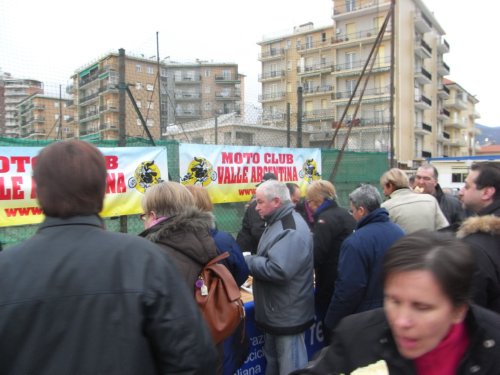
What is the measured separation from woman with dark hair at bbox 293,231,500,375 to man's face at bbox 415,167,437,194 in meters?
4.25

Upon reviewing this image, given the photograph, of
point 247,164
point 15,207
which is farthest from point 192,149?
point 15,207

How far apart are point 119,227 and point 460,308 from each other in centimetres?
480

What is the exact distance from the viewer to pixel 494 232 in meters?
2.11

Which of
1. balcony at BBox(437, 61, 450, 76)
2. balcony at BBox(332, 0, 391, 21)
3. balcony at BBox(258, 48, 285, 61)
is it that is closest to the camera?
balcony at BBox(332, 0, 391, 21)

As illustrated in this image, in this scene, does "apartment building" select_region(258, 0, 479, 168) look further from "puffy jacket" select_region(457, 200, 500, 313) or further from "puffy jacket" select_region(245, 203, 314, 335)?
"puffy jacket" select_region(457, 200, 500, 313)

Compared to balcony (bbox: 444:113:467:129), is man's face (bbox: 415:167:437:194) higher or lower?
lower

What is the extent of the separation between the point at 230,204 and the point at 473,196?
4.41 metres

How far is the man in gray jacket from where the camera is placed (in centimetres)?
300

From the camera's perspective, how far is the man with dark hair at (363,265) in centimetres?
290

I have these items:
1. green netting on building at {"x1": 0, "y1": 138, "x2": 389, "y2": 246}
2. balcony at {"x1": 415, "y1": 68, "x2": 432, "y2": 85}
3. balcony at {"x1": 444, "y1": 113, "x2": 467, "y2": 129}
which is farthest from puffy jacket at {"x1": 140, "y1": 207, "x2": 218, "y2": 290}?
balcony at {"x1": 444, "y1": 113, "x2": 467, "y2": 129}

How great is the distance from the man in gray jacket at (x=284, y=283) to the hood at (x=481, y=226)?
1.18m

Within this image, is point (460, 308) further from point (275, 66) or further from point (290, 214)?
point (275, 66)

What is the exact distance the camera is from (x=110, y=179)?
5039 millimetres

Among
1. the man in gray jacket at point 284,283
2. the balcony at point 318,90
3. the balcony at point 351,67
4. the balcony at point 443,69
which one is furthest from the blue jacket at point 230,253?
the balcony at point 443,69
